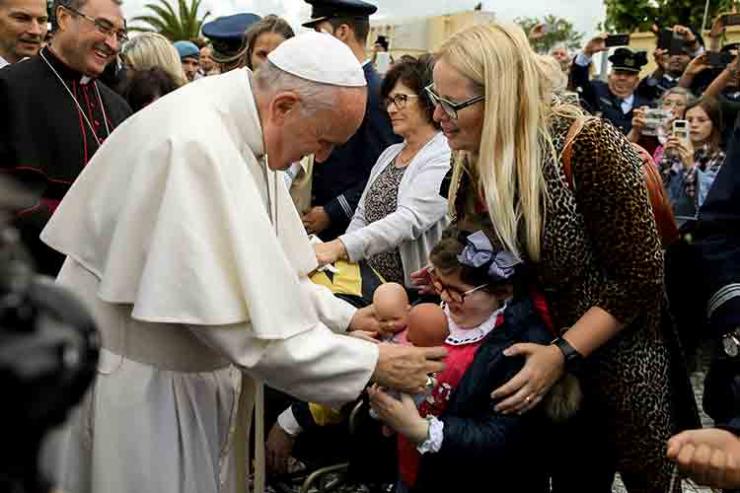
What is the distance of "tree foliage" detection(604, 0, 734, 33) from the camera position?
17.8 meters

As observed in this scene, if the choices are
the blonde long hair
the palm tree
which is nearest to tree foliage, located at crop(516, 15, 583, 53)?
the blonde long hair

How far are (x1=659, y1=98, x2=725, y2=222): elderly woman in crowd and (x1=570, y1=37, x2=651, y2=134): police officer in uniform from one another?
3.87 feet

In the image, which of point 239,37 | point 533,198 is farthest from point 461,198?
point 239,37

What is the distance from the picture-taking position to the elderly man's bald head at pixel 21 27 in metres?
4.40

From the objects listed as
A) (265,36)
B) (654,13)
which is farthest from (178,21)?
(265,36)

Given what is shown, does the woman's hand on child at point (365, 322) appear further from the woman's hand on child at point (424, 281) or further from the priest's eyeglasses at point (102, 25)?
A: the priest's eyeglasses at point (102, 25)

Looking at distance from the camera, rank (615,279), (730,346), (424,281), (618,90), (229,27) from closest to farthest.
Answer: (730,346), (615,279), (424,281), (229,27), (618,90)

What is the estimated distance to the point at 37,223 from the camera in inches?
134

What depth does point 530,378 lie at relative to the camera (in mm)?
2619

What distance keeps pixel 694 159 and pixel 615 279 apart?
150 inches

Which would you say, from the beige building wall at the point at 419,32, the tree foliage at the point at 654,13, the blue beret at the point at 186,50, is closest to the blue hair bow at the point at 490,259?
the blue beret at the point at 186,50

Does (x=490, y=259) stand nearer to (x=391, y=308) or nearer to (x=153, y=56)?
(x=391, y=308)

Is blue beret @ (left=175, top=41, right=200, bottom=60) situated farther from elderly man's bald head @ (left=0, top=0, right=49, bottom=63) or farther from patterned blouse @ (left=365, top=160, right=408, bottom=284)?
patterned blouse @ (left=365, top=160, right=408, bottom=284)

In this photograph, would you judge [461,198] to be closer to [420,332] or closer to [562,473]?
[420,332]
